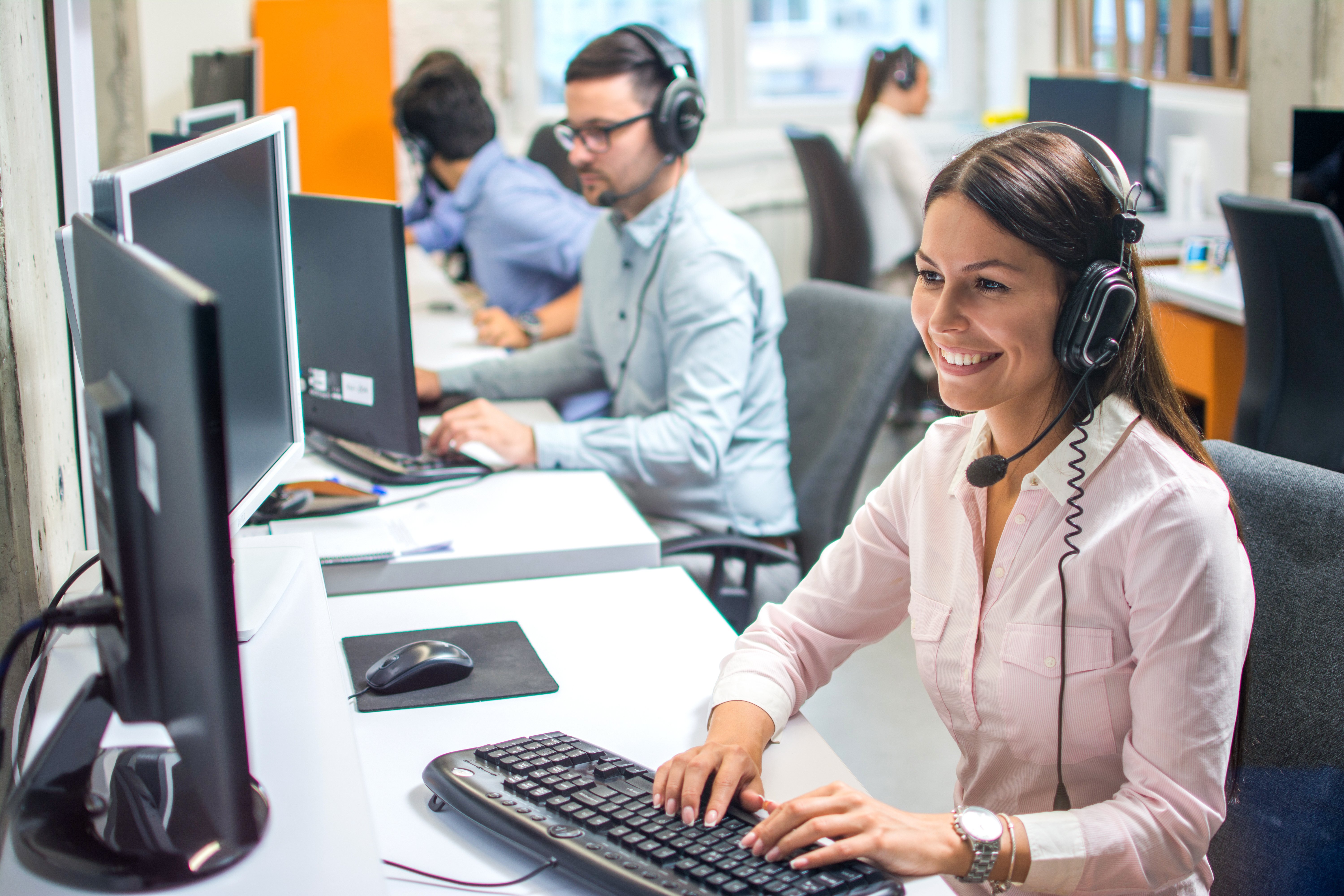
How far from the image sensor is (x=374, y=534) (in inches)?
58.6

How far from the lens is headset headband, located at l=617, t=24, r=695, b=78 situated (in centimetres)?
199

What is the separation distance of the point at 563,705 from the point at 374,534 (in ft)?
1.66

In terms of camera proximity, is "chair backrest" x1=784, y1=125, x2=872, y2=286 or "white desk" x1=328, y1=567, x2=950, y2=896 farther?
"chair backrest" x1=784, y1=125, x2=872, y2=286

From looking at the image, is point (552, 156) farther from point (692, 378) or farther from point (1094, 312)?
point (1094, 312)

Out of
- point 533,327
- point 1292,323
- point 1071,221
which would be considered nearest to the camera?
point 1071,221

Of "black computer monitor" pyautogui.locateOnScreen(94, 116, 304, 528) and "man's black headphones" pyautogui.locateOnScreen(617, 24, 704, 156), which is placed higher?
"man's black headphones" pyautogui.locateOnScreen(617, 24, 704, 156)

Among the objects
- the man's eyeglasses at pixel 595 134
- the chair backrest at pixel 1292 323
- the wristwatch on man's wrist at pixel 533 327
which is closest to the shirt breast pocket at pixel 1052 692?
the man's eyeglasses at pixel 595 134

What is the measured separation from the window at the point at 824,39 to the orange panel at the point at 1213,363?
286cm

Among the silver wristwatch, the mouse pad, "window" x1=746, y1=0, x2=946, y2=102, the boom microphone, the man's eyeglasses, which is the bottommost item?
the silver wristwatch

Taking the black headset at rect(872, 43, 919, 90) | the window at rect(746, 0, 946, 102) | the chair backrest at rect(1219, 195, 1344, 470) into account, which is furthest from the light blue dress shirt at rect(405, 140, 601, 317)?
the window at rect(746, 0, 946, 102)

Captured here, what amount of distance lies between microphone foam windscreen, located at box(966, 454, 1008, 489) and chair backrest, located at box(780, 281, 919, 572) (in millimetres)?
719

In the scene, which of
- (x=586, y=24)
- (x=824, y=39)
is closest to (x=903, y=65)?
(x=824, y=39)

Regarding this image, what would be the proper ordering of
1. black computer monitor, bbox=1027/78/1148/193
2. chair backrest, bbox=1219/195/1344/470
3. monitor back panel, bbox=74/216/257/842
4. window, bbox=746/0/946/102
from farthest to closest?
window, bbox=746/0/946/102 → black computer monitor, bbox=1027/78/1148/193 → chair backrest, bbox=1219/195/1344/470 → monitor back panel, bbox=74/216/257/842

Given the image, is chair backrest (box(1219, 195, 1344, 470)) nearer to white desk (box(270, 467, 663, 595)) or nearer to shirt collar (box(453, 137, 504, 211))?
white desk (box(270, 467, 663, 595))
